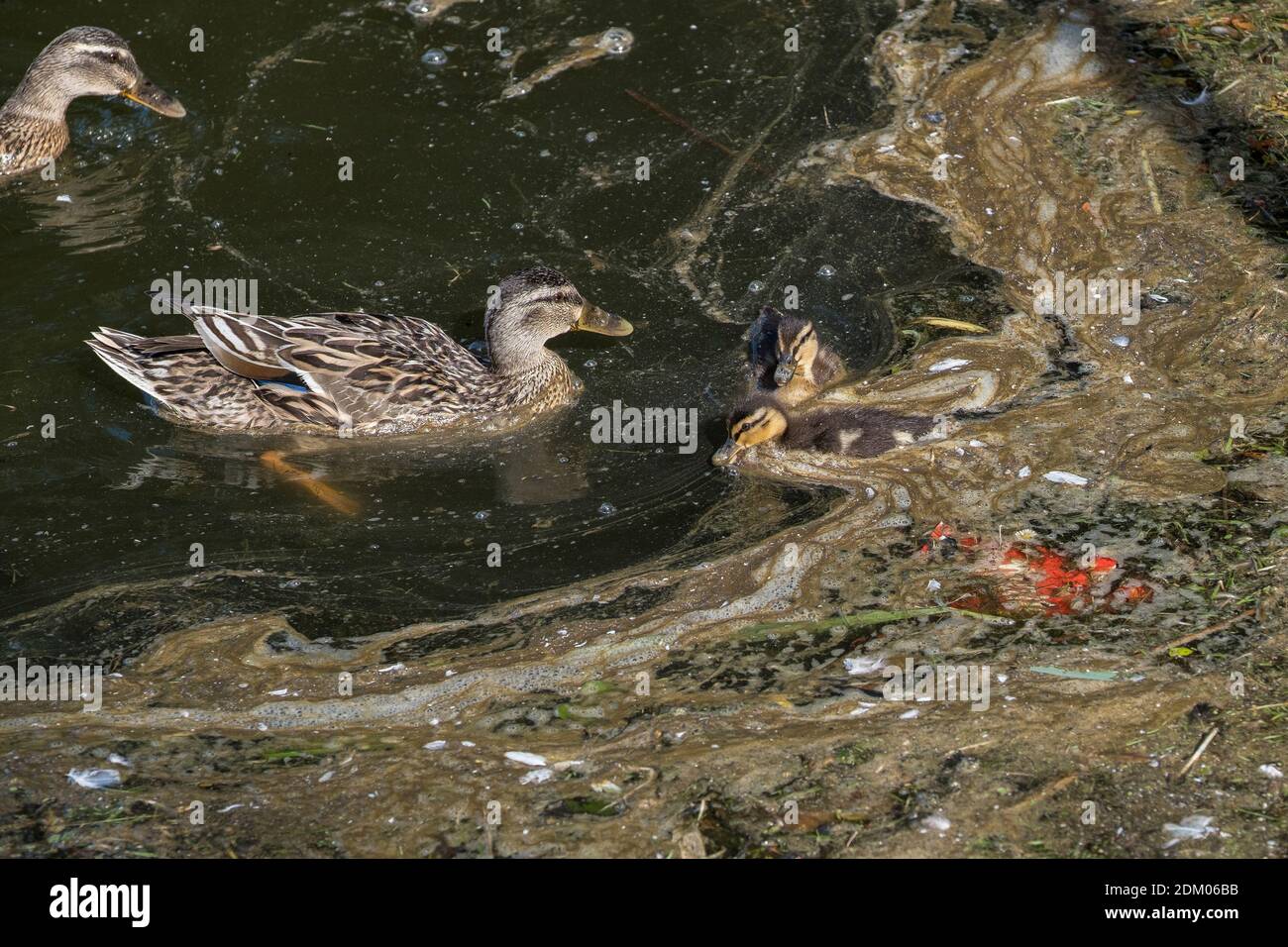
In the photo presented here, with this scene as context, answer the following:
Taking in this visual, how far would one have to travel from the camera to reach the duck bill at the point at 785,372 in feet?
21.1

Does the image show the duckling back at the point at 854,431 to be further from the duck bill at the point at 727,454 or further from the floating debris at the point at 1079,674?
the floating debris at the point at 1079,674

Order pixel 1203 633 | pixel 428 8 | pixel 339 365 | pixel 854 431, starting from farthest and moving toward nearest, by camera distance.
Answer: pixel 428 8
pixel 339 365
pixel 854 431
pixel 1203 633

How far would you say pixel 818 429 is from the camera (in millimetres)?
6566

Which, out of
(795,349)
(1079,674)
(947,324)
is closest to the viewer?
(1079,674)

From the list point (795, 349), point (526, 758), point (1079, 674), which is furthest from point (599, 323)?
point (1079, 674)

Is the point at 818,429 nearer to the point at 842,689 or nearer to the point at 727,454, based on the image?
the point at 727,454

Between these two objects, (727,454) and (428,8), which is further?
(428,8)

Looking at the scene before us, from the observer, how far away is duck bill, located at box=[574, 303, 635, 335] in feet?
23.2

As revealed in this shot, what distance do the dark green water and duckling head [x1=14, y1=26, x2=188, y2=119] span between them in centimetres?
19

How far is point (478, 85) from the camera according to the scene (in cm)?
896

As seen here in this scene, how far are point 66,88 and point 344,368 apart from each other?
3495 mm

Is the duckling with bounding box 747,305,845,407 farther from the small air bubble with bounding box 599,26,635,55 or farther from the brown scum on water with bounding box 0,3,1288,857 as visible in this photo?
the small air bubble with bounding box 599,26,635,55

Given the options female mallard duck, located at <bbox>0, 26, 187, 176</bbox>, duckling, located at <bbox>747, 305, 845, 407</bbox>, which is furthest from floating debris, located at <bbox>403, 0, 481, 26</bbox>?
duckling, located at <bbox>747, 305, 845, 407</bbox>

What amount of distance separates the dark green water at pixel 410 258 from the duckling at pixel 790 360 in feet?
0.61
